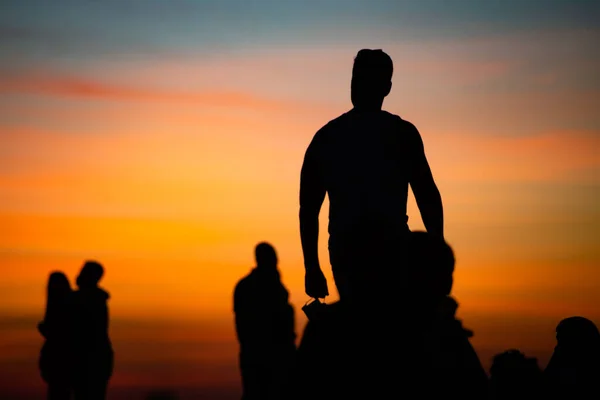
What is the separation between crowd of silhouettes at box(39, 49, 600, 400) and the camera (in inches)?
202

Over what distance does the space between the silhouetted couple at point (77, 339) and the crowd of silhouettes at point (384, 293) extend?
5.66 meters

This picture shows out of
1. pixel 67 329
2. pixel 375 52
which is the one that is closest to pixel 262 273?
pixel 67 329

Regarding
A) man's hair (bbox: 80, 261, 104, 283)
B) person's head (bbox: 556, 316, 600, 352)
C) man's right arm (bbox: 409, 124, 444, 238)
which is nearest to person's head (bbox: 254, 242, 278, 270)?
man's hair (bbox: 80, 261, 104, 283)

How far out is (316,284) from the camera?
6.91m

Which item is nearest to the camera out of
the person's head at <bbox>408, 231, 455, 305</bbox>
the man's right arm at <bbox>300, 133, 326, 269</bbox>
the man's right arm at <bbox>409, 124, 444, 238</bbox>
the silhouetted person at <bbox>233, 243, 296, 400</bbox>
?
the person's head at <bbox>408, 231, 455, 305</bbox>

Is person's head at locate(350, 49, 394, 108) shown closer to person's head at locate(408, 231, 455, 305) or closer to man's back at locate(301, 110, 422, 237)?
man's back at locate(301, 110, 422, 237)

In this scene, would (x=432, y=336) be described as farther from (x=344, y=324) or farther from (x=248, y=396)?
(x=248, y=396)

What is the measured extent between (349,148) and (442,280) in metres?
1.96

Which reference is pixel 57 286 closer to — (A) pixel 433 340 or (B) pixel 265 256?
(B) pixel 265 256

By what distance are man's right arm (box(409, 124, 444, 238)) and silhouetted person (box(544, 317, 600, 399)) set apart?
1.33 m

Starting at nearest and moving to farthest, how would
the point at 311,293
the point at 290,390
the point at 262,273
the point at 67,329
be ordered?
the point at 290,390
the point at 311,293
the point at 262,273
the point at 67,329

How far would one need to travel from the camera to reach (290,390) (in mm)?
5078

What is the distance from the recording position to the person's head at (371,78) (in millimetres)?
7164

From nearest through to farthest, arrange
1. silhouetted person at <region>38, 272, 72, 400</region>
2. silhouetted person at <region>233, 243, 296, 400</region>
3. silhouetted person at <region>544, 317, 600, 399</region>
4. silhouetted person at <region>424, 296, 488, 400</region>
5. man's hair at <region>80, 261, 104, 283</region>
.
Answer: silhouetted person at <region>424, 296, 488, 400</region> < silhouetted person at <region>544, 317, 600, 399</region> < silhouetted person at <region>233, 243, 296, 400</region> < man's hair at <region>80, 261, 104, 283</region> < silhouetted person at <region>38, 272, 72, 400</region>
